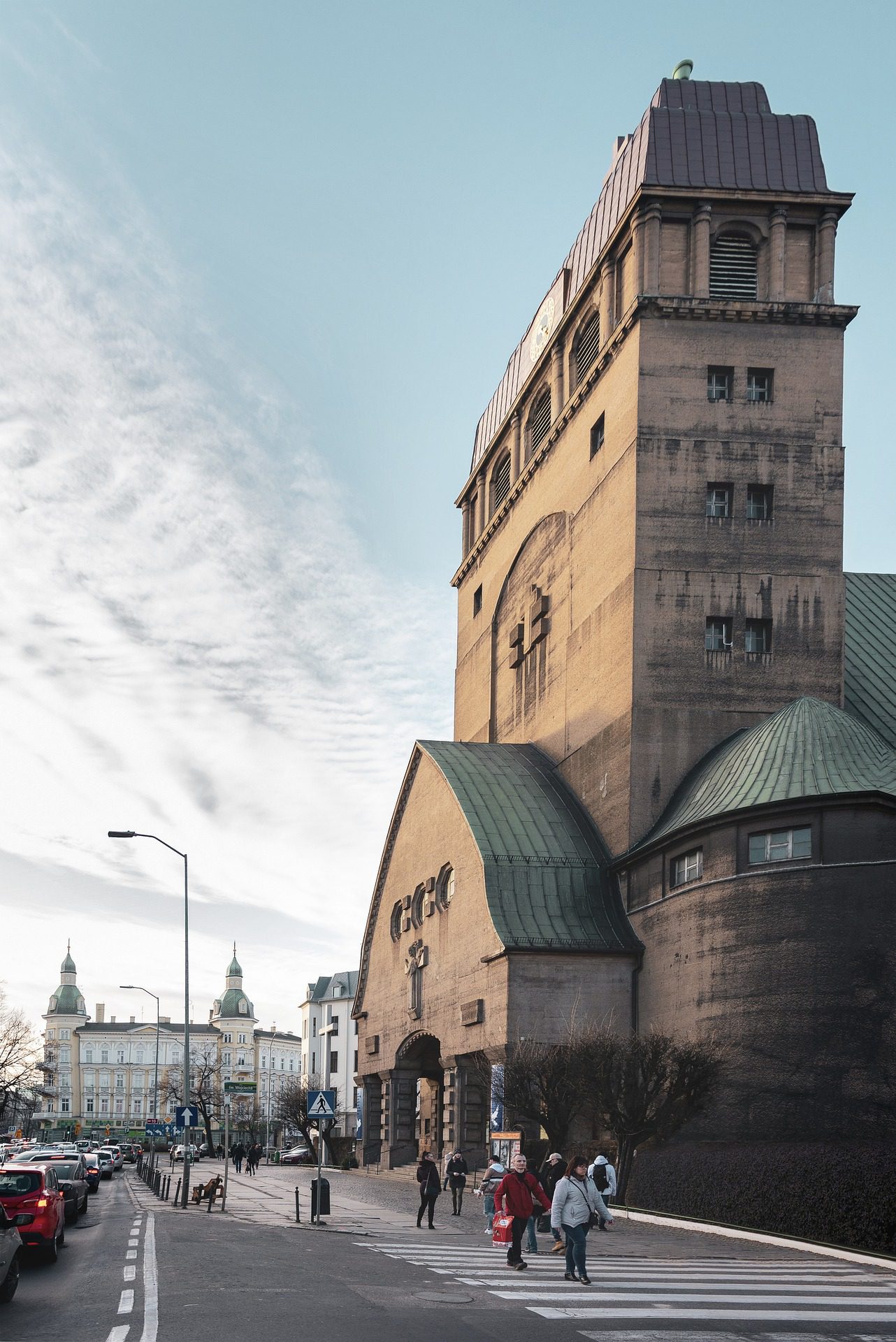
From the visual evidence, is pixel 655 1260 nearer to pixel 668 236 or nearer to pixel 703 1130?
pixel 703 1130

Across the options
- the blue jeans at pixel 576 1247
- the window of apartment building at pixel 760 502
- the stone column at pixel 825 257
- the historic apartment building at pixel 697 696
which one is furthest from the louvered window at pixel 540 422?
the blue jeans at pixel 576 1247

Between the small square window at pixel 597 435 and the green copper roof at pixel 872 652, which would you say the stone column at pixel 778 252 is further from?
the green copper roof at pixel 872 652

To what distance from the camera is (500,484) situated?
2601 inches

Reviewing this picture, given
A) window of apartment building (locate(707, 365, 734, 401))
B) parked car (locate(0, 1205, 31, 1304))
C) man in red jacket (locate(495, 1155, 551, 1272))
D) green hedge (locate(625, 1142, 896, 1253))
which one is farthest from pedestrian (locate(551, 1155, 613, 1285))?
window of apartment building (locate(707, 365, 734, 401))

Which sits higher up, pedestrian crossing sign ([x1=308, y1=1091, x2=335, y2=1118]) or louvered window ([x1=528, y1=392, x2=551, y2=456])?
louvered window ([x1=528, y1=392, x2=551, y2=456])

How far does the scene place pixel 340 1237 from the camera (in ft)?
85.4

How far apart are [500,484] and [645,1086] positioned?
119 feet

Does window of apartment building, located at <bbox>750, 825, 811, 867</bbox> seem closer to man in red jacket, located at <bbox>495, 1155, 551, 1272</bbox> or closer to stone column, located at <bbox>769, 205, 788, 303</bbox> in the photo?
man in red jacket, located at <bbox>495, 1155, 551, 1272</bbox>

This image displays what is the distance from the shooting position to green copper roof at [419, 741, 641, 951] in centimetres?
4419

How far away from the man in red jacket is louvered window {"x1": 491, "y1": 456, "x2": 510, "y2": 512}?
46220mm

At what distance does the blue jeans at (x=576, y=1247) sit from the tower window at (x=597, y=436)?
3575 centimetres

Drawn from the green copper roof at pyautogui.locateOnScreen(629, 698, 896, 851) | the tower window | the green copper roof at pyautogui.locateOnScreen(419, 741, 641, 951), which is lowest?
the green copper roof at pyautogui.locateOnScreen(419, 741, 641, 951)

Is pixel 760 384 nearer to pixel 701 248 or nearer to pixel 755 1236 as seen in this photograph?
pixel 701 248

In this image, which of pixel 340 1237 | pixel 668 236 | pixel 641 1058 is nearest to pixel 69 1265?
pixel 340 1237
